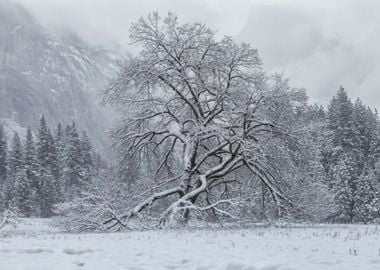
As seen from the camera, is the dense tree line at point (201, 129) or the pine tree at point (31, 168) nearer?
the dense tree line at point (201, 129)

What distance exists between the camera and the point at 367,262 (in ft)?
25.7

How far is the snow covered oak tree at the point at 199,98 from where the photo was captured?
2080 cm

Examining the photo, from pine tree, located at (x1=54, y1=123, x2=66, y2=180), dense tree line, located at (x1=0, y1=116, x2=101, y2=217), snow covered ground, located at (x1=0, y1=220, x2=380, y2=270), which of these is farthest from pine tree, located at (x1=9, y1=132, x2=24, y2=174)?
snow covered ground, located at (x1=0, y1=220, x2=380, y2=270)

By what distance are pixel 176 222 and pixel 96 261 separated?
31.7 feet

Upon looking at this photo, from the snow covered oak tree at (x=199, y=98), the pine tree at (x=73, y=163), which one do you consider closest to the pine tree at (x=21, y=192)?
the pine tree at (x=73, y=163)

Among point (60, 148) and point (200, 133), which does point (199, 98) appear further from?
point (60, 148)

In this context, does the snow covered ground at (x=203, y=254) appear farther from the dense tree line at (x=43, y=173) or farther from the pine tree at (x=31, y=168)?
the pine tree at (x=31, y=168)

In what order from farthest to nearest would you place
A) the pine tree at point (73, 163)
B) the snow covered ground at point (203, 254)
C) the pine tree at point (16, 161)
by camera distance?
the pine tree at point (16, 161), the pine tree at point (73, 163), the snow covered ground at point (203, 254)

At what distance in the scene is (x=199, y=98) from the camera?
75.0 feet

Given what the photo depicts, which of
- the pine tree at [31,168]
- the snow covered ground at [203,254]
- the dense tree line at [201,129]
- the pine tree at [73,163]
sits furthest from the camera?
the pine tree at [31,168]

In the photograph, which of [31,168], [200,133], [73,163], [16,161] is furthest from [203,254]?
[16,161]

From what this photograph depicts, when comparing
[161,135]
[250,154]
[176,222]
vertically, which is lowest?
[176,222]

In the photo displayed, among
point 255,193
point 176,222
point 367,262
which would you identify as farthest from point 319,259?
point 255,193

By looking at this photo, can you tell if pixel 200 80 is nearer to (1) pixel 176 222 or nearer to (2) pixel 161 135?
(2) pixel 161 135
